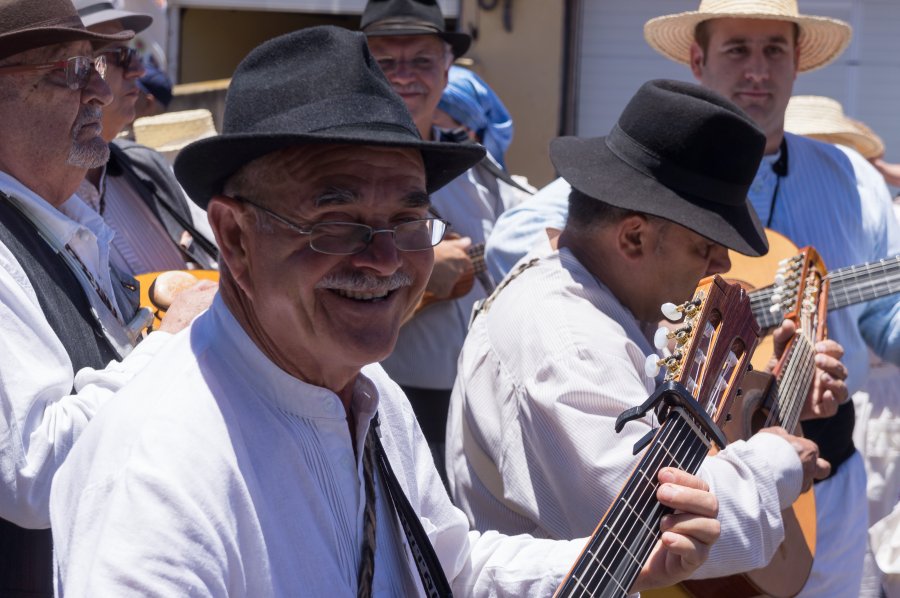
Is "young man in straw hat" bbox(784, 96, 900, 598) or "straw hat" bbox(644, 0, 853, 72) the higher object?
"straw hat" bbox(644, 0, 853, 72)

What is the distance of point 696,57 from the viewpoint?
487cm

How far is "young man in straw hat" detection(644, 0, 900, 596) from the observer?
3797 mm

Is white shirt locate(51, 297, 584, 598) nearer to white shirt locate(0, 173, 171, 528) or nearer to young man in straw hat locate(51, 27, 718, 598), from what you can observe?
young man in straw hat locate(51, 27, 718, 598)

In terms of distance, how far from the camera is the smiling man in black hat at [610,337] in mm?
2736

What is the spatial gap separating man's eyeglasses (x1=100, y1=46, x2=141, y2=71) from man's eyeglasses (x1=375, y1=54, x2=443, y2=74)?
130 centimetres

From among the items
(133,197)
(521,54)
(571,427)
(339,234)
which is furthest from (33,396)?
(521,54)

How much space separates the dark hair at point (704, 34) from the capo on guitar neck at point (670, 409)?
263cm

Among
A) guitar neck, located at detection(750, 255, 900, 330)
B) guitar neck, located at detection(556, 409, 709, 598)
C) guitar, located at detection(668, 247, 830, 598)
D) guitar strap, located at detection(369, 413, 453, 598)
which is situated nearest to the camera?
guitar strap, located at detection(369, 413, 453, 598)

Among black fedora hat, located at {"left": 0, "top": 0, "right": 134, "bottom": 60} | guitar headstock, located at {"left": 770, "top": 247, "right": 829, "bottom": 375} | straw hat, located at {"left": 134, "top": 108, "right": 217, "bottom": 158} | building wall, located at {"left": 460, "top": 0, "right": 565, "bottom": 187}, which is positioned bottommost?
building wall, located at {"left": 460, "top": 0, "right": 565, "bottom": 187}

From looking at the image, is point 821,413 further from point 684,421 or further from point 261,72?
point 261,72

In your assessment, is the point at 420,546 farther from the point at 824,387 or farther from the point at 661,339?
the point at 824,387

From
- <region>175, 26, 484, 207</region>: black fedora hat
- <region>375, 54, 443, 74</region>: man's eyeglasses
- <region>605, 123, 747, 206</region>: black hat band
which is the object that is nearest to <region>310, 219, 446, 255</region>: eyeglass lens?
<region>175, 26, 484, 207</region>: black fedora hat

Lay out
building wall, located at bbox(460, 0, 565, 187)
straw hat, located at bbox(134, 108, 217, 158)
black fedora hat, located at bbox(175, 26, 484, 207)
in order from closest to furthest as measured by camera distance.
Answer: black fedora hat, located at bbox(175, 26, 484, 207)
straw hat, located at bbox(134, 108, 217, 158)
building wall, located at bbox(460, 0, 565, 187)

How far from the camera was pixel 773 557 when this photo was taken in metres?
3.18
